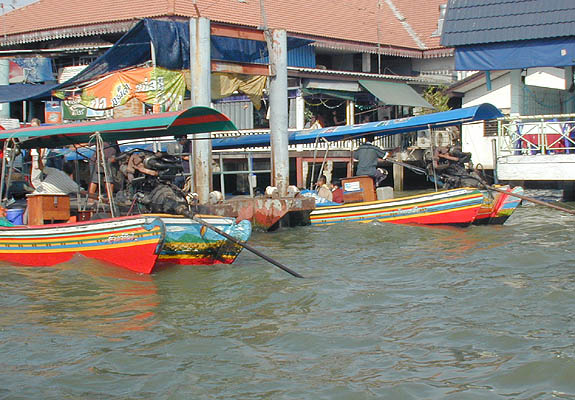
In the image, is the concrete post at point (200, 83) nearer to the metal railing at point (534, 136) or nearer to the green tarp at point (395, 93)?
the metal railing at point (534, 136)

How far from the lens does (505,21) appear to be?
19094mm

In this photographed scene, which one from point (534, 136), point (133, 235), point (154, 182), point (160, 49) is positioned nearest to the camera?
point (133, 235)

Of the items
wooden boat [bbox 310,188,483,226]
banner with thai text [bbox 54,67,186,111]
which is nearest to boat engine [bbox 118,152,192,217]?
wooden boat [bbox 310,188,483,226]

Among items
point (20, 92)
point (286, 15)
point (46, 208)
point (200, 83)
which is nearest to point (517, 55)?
point (286, 15)

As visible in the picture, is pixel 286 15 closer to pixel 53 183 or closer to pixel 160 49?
pixel 160 49

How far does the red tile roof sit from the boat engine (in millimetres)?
10783

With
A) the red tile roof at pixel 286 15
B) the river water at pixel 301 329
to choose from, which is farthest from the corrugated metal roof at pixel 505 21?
the river water at pixel 301 329

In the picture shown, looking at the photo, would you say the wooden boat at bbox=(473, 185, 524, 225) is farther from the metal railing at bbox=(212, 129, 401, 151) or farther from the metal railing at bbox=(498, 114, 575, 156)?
the metal railing at bbox=(212, 129, 401, 151)

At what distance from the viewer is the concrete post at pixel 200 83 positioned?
43.3 ft

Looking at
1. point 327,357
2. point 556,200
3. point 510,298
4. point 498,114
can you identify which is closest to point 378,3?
point 556,200

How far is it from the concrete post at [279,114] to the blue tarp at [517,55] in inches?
291

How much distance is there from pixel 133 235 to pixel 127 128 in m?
1.49

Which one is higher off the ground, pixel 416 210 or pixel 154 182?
pixel 154 182

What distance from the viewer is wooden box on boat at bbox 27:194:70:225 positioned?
9.96 meters
